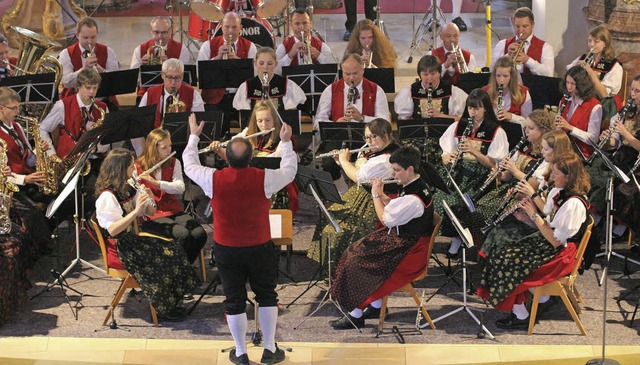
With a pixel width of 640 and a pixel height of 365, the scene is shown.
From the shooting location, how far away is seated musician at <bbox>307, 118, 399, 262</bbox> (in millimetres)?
7055

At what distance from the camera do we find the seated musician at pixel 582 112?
782cm

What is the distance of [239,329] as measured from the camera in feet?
→ 20.8

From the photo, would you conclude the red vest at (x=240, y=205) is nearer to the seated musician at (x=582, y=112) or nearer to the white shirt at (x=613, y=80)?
the seated musician at (x=582, y=112)

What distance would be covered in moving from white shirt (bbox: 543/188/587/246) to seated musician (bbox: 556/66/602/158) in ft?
4.29

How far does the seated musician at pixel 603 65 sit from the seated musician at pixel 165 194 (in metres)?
2.85

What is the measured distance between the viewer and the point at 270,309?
6352 mm

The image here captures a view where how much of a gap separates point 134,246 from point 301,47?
2.75 meters

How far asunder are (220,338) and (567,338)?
1.94m

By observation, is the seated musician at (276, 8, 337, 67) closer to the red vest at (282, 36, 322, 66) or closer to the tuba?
the red vest at (282, 36, 322, 66)

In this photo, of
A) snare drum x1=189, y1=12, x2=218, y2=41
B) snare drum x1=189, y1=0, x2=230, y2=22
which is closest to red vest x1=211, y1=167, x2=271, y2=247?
snare drum x1=189, y1=0, x2=230, y2=22

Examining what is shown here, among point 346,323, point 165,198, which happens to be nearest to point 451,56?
point 165,198

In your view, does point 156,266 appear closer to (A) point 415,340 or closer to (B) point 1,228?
(B) point 1,228

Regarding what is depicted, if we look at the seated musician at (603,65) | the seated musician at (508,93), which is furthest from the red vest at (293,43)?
the seated musician at (603,65)

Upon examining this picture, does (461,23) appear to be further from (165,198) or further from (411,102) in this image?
(165,198)
